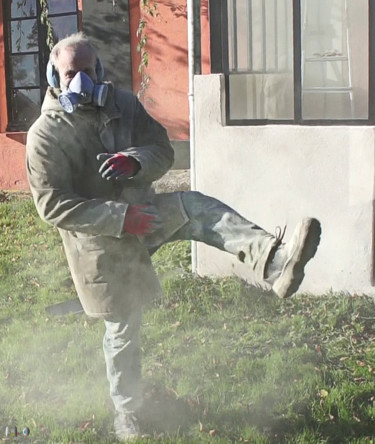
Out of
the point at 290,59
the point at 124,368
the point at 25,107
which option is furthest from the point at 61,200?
the point at 25,107

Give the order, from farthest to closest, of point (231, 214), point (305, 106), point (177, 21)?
point (177, 21), point (305, 106), point (231, 214)

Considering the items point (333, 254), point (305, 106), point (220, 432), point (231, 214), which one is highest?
point (305, 106)

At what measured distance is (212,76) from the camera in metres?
7.45

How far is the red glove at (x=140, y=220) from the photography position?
12.5ft

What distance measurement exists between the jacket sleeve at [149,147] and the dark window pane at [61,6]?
7317mm

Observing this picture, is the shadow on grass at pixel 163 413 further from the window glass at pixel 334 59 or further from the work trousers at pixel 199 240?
the window glass at pixel 334 59

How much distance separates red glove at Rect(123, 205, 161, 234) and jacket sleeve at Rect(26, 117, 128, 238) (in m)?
0.04

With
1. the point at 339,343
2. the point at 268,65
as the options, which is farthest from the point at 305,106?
the point at 339,343

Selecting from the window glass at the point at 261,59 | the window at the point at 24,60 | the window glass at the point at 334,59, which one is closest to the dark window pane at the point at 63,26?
the window at the point at 24,60

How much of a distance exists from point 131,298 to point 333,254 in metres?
3.35

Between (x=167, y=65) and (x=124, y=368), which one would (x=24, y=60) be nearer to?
(x=167, y=65)

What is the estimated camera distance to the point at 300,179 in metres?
7.24

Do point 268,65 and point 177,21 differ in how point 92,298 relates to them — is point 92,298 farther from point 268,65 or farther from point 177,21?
point 177,21

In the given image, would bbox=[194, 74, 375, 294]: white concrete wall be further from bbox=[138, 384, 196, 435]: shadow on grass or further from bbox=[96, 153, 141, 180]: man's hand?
bbox=[96, 153, 141, 180]: man's hand
